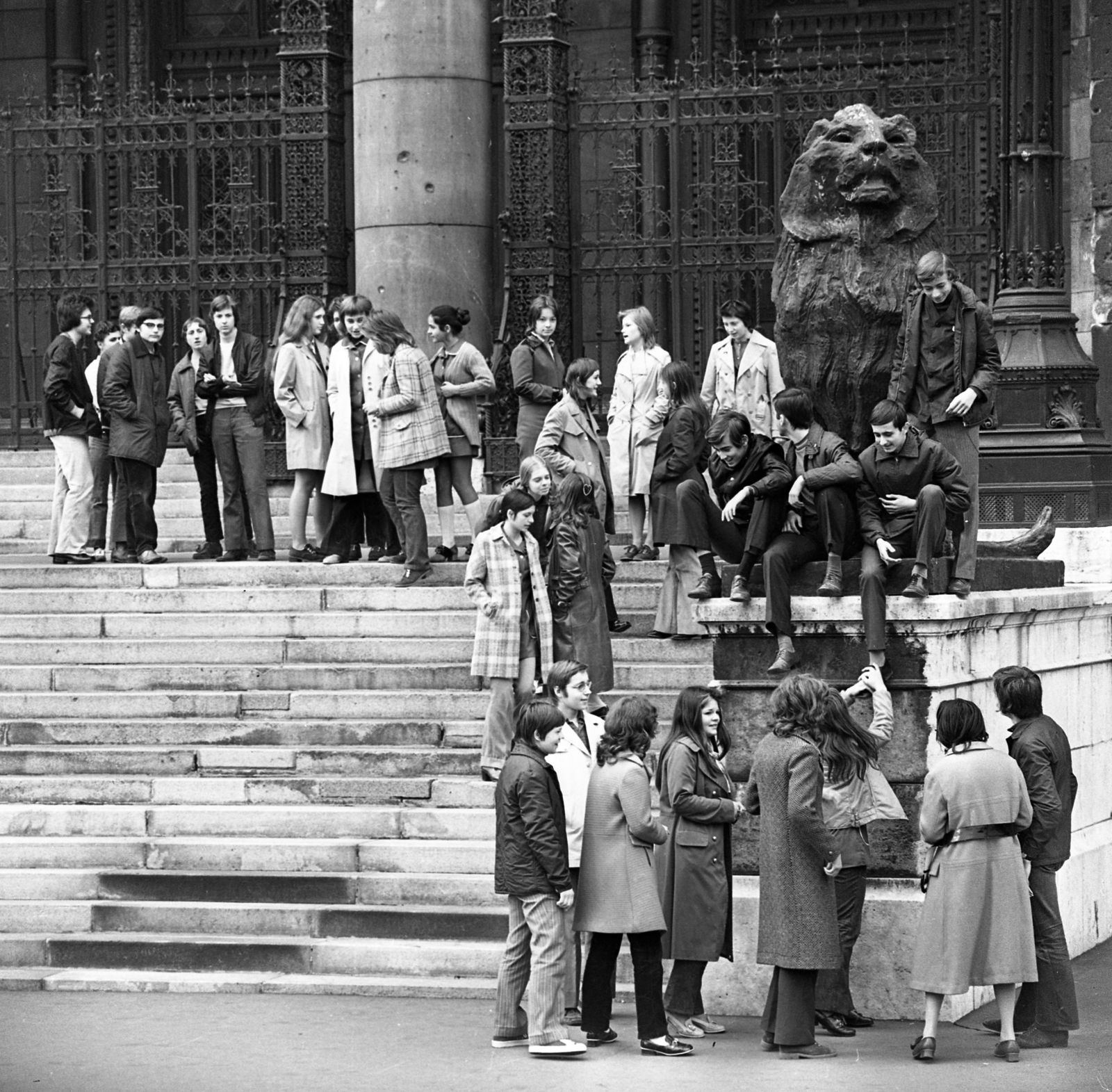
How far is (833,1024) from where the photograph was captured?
30.1 ft

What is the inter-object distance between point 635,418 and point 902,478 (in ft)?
14.7

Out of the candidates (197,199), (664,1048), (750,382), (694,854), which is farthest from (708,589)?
(197,199)

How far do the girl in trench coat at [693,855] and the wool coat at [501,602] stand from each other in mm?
2214

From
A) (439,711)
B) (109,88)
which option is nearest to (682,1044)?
(439,711)

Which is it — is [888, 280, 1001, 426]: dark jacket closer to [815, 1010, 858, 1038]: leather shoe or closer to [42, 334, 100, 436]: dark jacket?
[815, 1010, 858, 1038]: leather shoe

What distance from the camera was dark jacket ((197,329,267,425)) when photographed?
14633 mm

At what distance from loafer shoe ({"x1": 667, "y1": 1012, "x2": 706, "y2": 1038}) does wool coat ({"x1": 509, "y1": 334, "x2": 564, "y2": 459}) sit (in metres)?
6.32

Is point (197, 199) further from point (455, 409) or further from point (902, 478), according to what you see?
point (902, 478)

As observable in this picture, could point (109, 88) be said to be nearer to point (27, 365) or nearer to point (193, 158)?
point (27, 365)

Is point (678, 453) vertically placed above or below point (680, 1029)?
above

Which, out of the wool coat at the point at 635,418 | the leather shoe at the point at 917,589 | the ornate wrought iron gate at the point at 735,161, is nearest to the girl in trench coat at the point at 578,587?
the leather shoe at the point at 917,589

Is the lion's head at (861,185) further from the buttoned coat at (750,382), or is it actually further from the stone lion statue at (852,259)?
the buttoned coat at (750,382)

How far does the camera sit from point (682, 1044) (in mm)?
8859

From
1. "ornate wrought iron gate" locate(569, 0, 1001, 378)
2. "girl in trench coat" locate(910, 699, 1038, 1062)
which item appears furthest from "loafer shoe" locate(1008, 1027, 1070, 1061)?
"ornate wrought iron gate" locate(569, 0, 1001, 378)
